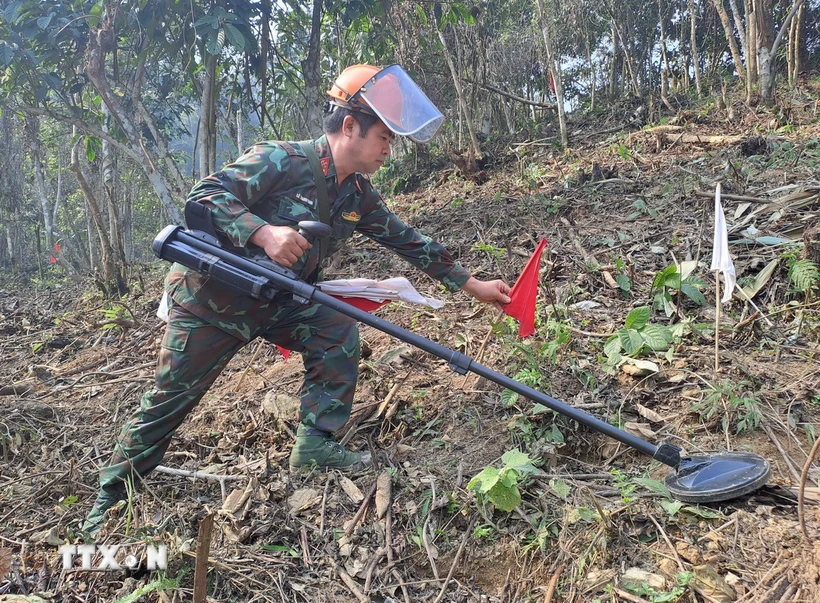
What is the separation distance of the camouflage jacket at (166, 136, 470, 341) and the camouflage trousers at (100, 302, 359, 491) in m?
0.09

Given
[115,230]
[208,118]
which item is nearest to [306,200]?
[208,118]

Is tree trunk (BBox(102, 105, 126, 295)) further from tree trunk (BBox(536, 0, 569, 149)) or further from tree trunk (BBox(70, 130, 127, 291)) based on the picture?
tree trunk (BBox(536, 0, 569, 149))

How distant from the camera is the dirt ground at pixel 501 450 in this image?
1861 millimetres

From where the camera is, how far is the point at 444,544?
2.13m

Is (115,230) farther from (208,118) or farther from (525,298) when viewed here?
(525,298)

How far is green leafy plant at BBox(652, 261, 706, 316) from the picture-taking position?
11.0ft

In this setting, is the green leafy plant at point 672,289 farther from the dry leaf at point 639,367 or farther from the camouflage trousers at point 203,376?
the camouflage trousers at point 203,376

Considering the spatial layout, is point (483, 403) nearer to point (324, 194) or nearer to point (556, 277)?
point (324, 194)

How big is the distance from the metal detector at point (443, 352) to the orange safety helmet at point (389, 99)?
69 centimetres

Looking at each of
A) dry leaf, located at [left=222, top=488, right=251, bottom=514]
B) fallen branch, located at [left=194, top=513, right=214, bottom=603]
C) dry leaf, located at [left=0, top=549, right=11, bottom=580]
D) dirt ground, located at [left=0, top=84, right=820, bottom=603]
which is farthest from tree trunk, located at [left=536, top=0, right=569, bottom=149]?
dry leaf, located at [left=0, top=549, right=11, bottom=580]

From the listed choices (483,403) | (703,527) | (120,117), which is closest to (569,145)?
(120,117)

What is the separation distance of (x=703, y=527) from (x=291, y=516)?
1571 mm

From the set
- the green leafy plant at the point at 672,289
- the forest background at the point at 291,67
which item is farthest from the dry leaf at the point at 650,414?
the forest background at the point at 291,67

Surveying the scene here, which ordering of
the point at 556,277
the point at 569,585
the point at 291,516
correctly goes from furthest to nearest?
the point at 556,277
the point at 291,516
the point at 569,585
